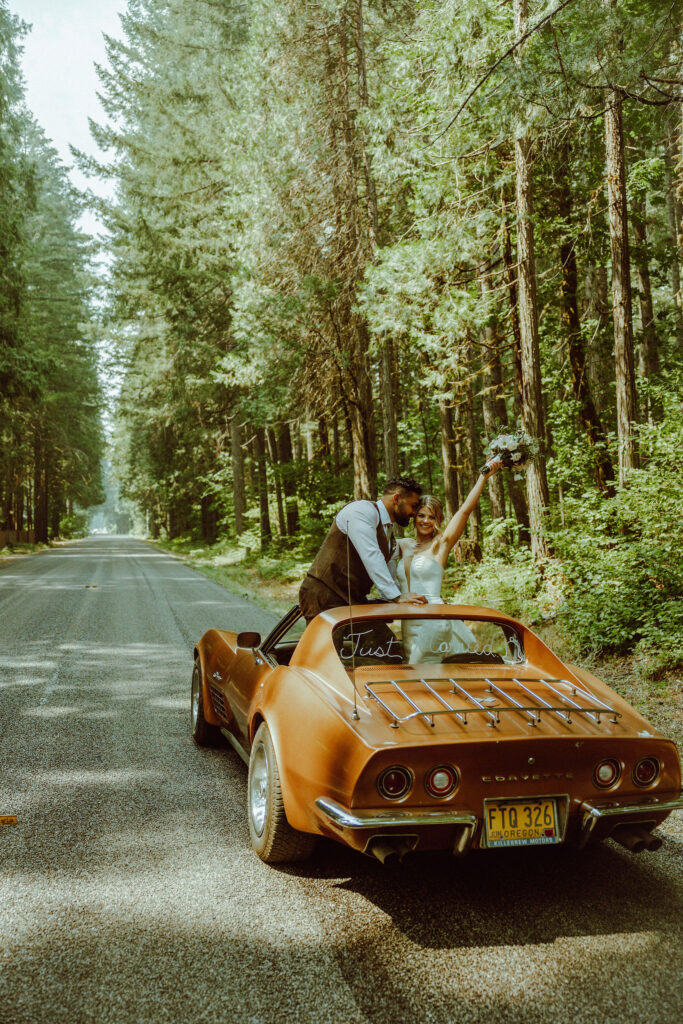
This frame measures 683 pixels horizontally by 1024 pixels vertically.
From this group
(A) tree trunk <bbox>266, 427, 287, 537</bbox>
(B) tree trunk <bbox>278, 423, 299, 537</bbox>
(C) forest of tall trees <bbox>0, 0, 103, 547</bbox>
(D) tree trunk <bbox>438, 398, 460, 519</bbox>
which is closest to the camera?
(D) tree trunk <bbox>438, 398, 460, 519</bbox>

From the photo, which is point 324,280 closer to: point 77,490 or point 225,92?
point 225,92

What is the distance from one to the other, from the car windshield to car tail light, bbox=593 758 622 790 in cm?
101

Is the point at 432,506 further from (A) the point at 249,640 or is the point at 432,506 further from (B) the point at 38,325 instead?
(B) the point at 38,325

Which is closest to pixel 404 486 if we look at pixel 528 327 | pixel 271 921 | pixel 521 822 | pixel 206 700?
pixel 206 700

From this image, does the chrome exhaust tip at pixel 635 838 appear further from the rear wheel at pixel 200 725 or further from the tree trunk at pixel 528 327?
the tree trunk at pixel 528 327

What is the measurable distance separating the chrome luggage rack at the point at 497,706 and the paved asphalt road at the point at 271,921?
Answer: 0.78m

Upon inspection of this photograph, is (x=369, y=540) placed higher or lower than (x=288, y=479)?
lower

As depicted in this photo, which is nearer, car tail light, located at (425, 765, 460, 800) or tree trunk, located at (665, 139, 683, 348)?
car tail light, located at (425, 765, 460, 800)

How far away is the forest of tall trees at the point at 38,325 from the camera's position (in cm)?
2192

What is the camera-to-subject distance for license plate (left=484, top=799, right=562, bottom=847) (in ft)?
9.40

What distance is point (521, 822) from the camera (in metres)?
2.90

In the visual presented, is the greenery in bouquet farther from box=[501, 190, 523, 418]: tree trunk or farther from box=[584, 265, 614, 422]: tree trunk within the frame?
box=[584, 265, 614, 422]: tree trunk

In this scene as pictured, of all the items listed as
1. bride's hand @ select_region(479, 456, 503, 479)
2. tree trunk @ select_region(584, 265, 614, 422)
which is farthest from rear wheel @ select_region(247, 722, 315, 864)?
tree trunk @ select_region(584, 265, 614, 422)

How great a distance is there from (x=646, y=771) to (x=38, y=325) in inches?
1344
